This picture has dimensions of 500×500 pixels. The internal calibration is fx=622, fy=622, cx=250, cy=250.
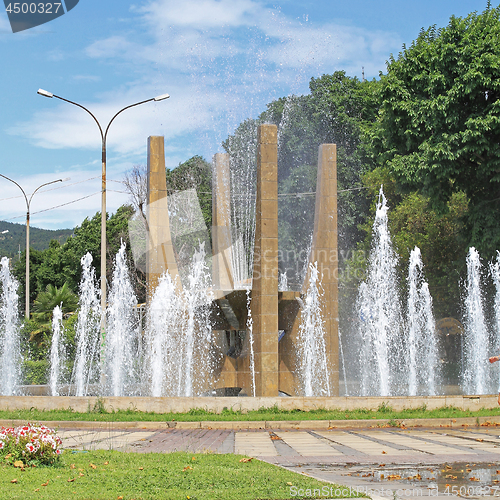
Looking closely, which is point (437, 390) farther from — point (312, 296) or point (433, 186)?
point (433, 186)

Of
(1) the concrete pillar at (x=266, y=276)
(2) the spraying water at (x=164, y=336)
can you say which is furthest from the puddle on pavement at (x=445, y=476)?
(2) the spraying water at (x=164, y=336)

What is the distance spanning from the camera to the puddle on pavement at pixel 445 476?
5.67 metres

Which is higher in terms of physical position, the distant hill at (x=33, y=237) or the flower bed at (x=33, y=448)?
the distant hill at (x=33, y=237)

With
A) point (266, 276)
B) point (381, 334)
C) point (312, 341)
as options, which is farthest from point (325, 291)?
point (381, 334)

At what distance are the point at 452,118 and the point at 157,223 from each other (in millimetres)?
9646

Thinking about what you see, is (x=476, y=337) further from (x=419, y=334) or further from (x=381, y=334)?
(x=419, y=334)

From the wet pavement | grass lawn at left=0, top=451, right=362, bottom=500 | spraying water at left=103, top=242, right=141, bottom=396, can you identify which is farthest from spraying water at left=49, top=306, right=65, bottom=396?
grass lawn at left=0, top=451, right=362, bottom=500

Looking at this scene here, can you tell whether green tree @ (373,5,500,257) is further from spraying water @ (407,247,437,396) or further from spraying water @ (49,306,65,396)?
spraying water @ (49,306,65,396)

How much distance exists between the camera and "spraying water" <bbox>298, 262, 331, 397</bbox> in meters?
16.0

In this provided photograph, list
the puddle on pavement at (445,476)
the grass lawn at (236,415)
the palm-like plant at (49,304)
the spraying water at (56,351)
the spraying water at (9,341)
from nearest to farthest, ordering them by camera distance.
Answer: the puddle on pavement at (445,476) → the grass lawn at (236,415) → the spraying water at (9,341) → the spraying water at (56,351) → the palm-like plant at (49,304)

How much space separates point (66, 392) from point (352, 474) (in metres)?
13.4

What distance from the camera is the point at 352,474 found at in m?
6.56

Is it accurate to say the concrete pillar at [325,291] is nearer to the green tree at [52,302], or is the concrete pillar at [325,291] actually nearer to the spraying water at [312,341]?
the spraying water at [312,341]

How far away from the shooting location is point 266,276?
1455cm
